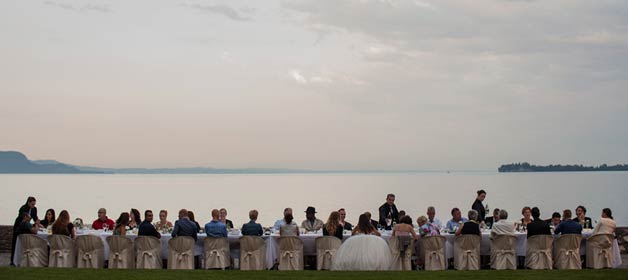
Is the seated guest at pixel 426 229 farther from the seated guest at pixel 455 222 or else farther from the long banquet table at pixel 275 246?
the seated guest at pixel 455 222

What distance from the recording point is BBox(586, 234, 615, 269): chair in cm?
1454

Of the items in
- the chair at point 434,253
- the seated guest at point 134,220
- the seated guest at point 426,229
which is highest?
the seated guest at point 134,220

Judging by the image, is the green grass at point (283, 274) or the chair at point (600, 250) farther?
the chair at point (600, 250)

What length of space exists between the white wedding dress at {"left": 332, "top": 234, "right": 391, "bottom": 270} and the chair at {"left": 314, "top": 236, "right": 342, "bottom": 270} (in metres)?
0.44

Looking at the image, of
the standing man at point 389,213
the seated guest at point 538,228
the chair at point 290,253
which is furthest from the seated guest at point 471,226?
the chair at point 290,253

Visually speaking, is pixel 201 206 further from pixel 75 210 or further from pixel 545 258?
pixel 545 258

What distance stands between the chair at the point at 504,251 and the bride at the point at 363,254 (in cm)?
205

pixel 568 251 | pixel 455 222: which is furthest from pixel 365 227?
pixel 568 251

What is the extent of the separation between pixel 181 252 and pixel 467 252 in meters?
5.13

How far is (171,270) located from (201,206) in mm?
47227

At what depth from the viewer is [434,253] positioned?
1441 cm

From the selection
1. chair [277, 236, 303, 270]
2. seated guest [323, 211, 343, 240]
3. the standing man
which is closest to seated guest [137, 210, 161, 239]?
chair [277, 236, 303, 270]

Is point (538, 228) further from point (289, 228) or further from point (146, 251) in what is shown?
point (146, 251)

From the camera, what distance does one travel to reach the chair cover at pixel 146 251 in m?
14.3
